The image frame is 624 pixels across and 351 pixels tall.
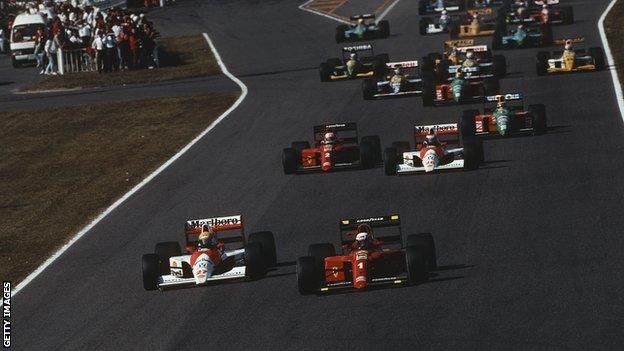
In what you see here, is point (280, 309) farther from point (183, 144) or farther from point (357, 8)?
point (357, 8)

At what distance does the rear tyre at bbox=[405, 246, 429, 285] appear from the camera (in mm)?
22750

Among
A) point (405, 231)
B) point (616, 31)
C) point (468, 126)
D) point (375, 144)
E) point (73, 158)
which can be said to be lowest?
point (405, 231)

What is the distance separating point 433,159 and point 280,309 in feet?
34.7

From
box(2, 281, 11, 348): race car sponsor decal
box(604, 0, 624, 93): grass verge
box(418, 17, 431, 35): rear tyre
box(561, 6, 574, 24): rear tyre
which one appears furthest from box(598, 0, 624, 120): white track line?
box(2, 281, 11, 348): race car sponsor decal

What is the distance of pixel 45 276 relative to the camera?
27.2 metres

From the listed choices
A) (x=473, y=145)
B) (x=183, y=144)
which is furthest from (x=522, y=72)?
(x=473, y=145)

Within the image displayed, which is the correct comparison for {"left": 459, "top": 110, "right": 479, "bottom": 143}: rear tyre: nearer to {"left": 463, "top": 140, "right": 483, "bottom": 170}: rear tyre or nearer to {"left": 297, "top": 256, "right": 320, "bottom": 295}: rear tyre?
{"left": 463, "top": 140, "right": 483, "bottom": 170}: rear tyre

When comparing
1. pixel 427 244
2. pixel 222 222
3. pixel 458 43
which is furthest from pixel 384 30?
pixel 427 244

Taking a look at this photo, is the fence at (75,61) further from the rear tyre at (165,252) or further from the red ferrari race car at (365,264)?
the red ferrari race car at (365,264)

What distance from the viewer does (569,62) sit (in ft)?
151

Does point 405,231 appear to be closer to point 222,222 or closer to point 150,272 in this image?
point 222,222

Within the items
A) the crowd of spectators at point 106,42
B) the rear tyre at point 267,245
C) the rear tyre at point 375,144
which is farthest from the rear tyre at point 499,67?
the rear tyre at point 267,245

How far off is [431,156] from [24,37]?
135ft

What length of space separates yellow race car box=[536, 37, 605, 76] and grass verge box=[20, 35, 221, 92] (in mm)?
15644
